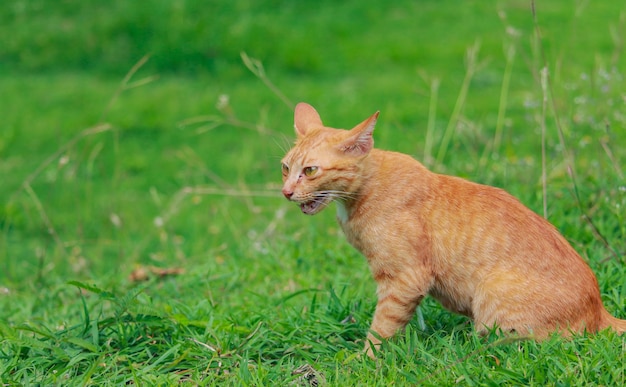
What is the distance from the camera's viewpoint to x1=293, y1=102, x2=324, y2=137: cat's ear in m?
4.33

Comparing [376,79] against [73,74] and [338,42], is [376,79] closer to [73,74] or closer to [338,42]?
[338,42]

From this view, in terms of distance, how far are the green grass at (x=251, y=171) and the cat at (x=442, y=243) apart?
0.15 m

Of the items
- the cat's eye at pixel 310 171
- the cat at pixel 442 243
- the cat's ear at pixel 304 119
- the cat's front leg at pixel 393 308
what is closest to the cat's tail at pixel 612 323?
the cat at pixel 442 243

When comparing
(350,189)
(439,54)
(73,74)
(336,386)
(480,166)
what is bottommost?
(73,74)

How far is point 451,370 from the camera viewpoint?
3.43 metres

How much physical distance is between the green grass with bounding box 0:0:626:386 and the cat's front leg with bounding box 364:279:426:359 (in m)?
0.13

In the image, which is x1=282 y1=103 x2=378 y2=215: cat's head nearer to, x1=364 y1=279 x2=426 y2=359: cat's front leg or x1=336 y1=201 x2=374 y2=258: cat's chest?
x1=336 y1=201 x2=374 y2=258: cat's chest

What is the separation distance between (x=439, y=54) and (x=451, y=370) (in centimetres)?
852

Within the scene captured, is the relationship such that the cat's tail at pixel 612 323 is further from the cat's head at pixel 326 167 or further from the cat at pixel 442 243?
the cat's head at pixel 326 167

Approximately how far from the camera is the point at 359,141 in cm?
387

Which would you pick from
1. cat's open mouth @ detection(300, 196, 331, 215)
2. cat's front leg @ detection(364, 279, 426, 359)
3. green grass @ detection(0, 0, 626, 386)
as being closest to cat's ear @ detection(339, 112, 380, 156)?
cat's open mouth @ detection(300, 196, 331, 215)

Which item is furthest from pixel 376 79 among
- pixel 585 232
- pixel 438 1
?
pixel 585 232

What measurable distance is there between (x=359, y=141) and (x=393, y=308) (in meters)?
0.77

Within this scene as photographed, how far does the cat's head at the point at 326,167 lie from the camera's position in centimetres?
387
